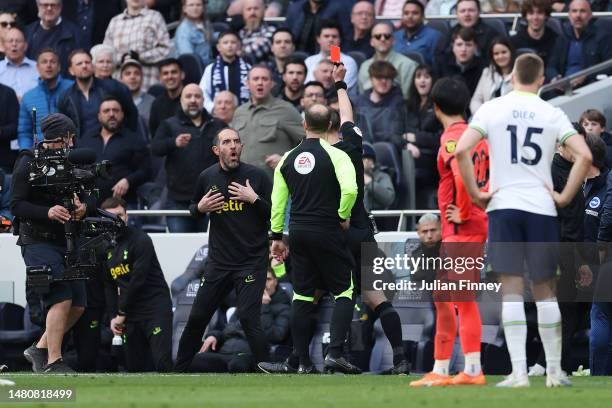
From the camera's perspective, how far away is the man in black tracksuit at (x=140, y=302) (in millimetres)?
15352

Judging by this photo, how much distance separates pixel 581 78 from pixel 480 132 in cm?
864

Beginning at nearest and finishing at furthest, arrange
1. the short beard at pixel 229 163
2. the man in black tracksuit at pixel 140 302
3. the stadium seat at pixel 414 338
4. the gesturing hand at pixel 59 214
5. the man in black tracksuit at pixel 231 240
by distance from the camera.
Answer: the gesturing hand at pixel 59 214 → the man in black tracksuit at pixel 231 240 → the short beard at pixel 229 163 → the stadium seat at pixel 414 338 → the man in black tracksuit at pixel 140 302

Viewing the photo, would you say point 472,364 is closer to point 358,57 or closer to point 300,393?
point 300,393

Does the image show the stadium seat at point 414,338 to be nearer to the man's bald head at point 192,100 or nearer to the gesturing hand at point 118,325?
the gesturing hand at point 118,325

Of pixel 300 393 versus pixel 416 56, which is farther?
pixel 416 56

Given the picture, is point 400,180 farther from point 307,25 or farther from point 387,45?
point 307,25

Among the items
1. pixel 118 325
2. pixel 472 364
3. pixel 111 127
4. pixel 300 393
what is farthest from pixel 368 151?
pixel 300 393

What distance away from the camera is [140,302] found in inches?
611

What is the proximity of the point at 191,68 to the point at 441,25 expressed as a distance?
333cm

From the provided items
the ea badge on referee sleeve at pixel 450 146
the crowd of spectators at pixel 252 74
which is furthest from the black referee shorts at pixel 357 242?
the ea badge on referee sleeve at pixel 450 146

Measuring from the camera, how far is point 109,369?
639 inches

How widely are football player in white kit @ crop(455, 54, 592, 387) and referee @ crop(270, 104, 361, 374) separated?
2750 millimetres

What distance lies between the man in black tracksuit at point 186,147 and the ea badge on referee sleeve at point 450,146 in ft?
24.3

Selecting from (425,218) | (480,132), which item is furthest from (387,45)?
(480,132)
